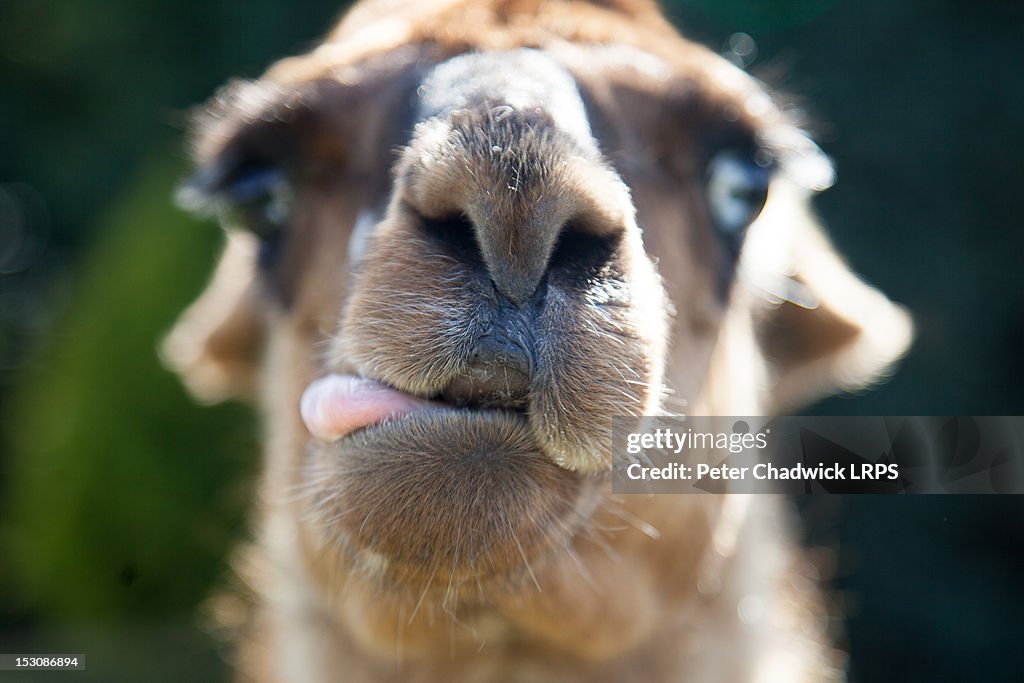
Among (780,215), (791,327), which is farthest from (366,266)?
(791,327)

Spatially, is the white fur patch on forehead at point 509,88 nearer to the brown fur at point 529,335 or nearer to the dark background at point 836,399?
the brown fur at point 529,335

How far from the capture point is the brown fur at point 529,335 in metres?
1.62

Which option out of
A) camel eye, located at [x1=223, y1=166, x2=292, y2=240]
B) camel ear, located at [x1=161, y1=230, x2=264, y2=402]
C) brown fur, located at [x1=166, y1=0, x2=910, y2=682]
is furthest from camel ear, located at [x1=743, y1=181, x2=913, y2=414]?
camel ear, located at [x1=161, y1=230, x2=264, y2=402]

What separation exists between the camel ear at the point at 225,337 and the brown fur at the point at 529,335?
15mm

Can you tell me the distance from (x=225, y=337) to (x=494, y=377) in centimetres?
199

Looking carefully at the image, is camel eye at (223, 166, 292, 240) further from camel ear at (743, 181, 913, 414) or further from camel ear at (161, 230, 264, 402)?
camel ear at (743, 181, 913, 414)

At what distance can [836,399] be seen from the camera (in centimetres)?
729

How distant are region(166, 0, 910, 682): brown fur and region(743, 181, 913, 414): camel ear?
1 cm

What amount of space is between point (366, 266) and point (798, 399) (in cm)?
214

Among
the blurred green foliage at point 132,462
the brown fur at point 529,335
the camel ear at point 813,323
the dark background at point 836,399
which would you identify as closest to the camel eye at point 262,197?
the brown fur at point 529,335

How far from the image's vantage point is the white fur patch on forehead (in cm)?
179

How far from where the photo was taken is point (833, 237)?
23.0 ft

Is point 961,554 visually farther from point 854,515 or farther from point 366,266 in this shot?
point 366,266

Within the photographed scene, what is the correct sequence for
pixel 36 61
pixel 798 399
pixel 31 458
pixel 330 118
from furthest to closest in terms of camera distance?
pixel 36 61, pixel 31 458, pixel 798 399, pixel 330 118
